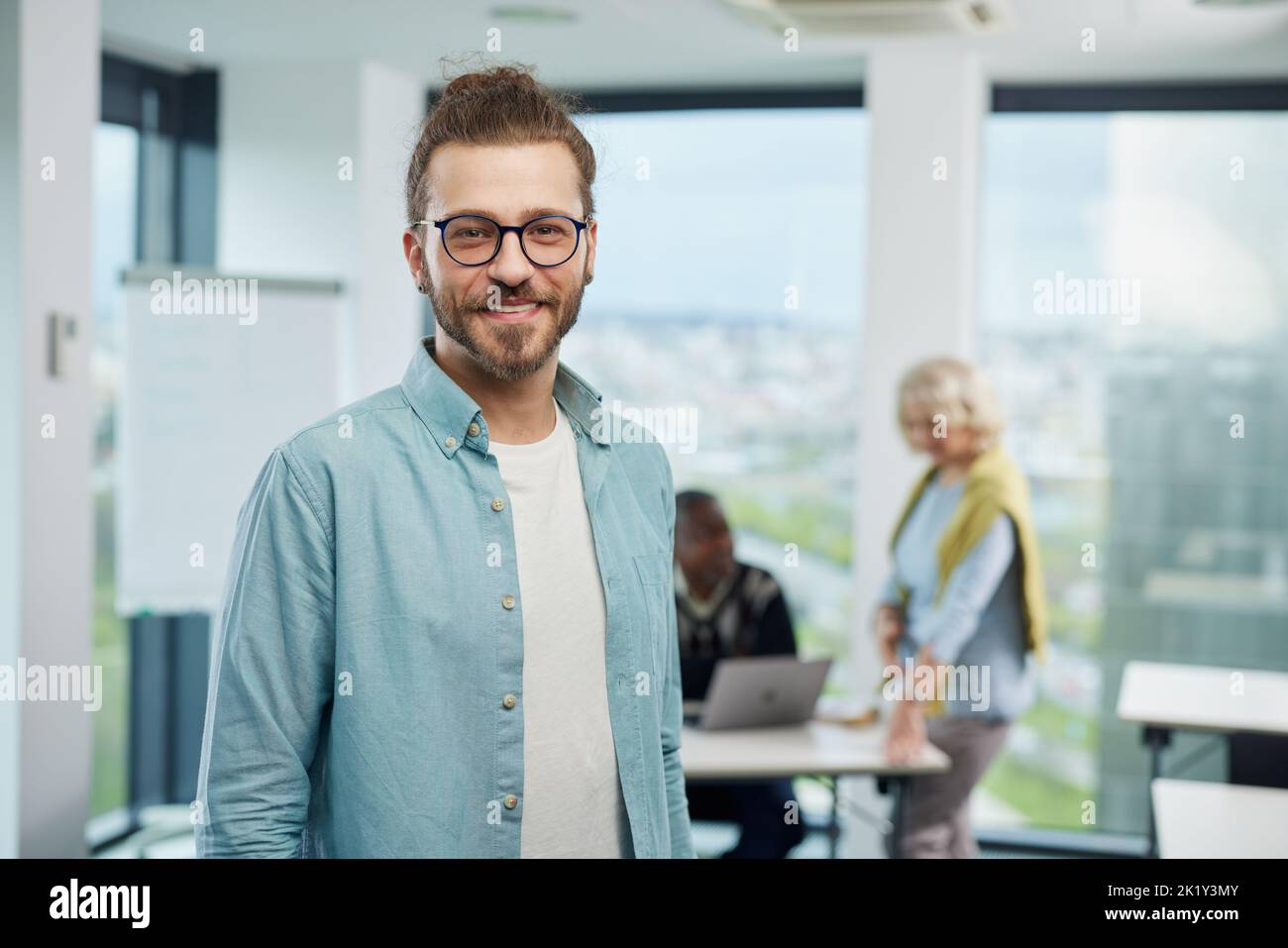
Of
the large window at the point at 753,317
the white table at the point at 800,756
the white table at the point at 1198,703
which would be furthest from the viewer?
the large window at the point at 753,317

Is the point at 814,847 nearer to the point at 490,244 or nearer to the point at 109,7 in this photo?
the point at 109,7

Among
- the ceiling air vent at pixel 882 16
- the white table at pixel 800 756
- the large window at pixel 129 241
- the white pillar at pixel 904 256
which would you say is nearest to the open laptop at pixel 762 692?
the white table at pixel 800 756

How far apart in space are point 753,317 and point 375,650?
4037 millimetres

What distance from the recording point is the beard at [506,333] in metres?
1.15

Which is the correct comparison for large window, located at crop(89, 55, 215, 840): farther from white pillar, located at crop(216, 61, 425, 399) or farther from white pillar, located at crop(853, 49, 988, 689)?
white pillar, located at crop(853, 49, 988, 689)

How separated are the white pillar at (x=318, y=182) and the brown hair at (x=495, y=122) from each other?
3625 millimetres

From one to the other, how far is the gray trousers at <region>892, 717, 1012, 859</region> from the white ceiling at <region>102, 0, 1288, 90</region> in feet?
7.18

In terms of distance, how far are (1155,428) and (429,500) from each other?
4.19 meters

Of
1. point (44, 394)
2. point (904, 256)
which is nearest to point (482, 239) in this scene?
point (44, 394)

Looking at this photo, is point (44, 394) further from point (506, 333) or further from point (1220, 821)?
point (1220, 821)

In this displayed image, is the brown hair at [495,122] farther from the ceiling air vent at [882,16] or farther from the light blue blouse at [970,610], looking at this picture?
the ceiling air vent at [882,16]

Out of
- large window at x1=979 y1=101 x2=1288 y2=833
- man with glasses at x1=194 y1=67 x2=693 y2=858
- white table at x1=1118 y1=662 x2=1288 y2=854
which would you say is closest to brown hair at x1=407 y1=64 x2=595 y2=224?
man with glasses at x1=194 y1=67 x2=693 y2=858

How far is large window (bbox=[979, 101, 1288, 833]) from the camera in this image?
4699 millimetres
